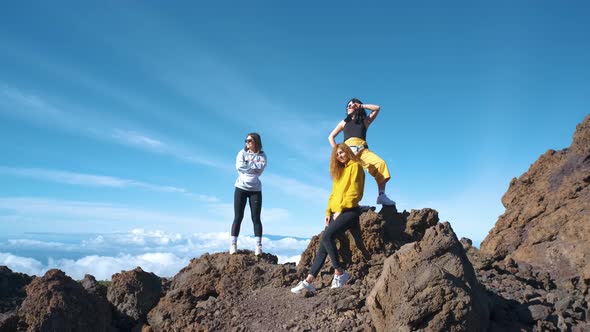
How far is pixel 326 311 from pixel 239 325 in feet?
5.28

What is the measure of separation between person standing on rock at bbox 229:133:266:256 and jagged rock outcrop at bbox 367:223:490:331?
434 centimetres

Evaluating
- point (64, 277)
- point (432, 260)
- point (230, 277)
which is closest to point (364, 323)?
point (432, 260)

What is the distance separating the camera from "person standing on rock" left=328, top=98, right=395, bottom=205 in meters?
9.57

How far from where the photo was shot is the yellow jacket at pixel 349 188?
328 inches

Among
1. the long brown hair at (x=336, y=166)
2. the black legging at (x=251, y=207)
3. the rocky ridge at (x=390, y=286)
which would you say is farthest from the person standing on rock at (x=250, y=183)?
the long brown hair at (x=336, y=166)

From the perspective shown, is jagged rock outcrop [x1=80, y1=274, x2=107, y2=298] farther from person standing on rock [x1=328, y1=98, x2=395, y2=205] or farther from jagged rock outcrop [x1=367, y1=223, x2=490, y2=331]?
jagged rock outcrop [x1=367, y1=223, x2=490, y2=331]

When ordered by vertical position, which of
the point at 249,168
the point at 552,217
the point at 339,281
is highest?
the point at 249,168

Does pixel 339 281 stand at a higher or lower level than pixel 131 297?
higher

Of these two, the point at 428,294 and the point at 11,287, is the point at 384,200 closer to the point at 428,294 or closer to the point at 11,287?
the point at 428,294

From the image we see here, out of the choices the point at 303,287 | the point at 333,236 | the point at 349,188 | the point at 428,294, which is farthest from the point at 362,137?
the point at 428,294

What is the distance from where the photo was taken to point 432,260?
6.96 m

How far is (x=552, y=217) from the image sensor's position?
11664 mm

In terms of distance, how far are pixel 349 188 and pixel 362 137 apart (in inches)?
79.8

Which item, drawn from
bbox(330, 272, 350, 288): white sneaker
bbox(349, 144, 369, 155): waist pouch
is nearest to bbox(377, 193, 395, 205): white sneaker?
bbox(349, 144, 369, 155): waist pouch
